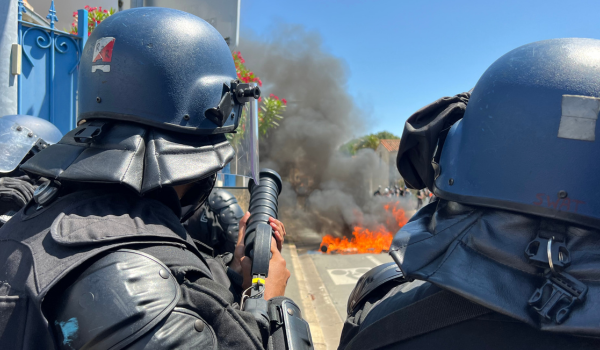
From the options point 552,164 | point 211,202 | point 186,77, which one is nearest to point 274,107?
point 211,202

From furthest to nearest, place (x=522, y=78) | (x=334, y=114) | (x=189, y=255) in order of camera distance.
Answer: (x=334, y=114) → (x=189, y=255) → (x=522, y=78)

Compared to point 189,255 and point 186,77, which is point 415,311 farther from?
point 186,77

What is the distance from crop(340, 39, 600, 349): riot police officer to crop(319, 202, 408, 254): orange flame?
9.29m

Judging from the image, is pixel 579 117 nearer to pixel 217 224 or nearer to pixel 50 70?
pixel 217 224

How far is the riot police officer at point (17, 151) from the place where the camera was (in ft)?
8.07

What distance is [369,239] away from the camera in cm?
1460

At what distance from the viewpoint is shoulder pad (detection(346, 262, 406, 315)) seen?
1.40 meters

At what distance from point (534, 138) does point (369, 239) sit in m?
14.1

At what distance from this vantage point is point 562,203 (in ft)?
2.98

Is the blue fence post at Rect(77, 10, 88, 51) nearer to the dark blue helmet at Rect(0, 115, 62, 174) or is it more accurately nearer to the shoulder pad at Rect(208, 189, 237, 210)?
the dark blue helmet at Rect(0, 115, 62, 174)

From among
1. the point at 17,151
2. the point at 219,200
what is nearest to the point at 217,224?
the point at 219,200

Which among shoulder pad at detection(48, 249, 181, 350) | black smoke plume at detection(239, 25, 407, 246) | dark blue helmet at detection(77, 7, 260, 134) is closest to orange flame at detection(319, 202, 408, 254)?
black smoke plume at detection(239, 25, 407, 246)

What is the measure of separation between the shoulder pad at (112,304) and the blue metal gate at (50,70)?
4.85m

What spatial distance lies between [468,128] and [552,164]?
9.5 inches
